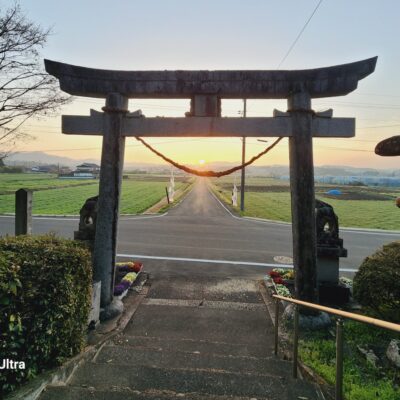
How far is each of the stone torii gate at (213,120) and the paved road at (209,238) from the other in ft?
18.1

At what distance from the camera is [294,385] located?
11.8 feet

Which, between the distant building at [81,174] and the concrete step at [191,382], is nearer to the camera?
the concrete step at [191,382]

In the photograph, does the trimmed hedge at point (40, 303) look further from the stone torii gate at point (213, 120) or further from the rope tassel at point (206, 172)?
the rope tassel at point (206, 172)

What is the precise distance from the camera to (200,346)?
5.02 m

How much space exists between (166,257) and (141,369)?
25.6 ft

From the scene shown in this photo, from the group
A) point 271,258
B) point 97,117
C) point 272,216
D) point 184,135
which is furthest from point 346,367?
point 272,216

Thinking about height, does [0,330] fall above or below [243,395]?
above

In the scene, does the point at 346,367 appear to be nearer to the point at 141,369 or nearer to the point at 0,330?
the point at 141,369

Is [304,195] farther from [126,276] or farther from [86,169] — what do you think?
[86,169]

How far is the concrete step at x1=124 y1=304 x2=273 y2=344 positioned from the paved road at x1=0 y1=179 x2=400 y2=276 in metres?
4.66

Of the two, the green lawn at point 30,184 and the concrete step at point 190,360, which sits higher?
the green lawn at point 30,184

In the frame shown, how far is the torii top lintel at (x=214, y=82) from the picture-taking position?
5848mm

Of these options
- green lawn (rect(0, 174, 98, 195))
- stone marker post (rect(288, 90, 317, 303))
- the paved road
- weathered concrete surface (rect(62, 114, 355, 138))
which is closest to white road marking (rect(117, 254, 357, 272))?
the paved road

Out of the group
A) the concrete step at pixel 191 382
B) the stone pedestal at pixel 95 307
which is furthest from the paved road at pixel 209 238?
the concrete step at pixel 191 382
